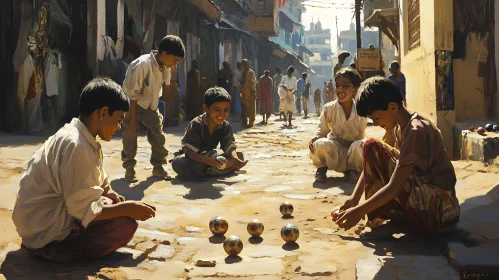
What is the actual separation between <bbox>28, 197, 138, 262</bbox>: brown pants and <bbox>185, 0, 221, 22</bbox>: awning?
13.1 m

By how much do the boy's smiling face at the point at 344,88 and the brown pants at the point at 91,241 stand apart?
332cm

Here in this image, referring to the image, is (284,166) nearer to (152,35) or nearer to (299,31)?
(152,35)

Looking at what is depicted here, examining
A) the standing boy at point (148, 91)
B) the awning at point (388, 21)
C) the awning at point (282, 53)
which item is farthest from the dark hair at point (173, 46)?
the awning at point (282, 53)

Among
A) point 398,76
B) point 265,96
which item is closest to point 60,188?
point 398,76

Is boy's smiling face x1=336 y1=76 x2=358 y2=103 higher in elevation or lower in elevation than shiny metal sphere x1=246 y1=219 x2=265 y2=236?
higher

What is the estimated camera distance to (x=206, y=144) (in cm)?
684

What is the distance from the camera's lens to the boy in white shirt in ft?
20.8

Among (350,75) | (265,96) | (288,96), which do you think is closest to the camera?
(350,75)

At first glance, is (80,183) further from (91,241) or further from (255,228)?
(255,228)

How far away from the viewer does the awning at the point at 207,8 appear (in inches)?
641

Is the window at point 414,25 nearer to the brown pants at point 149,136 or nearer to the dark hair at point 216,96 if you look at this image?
the dark hair at point 216,96

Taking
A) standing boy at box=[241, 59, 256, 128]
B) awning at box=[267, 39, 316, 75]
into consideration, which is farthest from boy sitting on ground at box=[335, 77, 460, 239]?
awning at box=[267, 39, 316, 75]

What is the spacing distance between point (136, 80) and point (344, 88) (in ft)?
7.63

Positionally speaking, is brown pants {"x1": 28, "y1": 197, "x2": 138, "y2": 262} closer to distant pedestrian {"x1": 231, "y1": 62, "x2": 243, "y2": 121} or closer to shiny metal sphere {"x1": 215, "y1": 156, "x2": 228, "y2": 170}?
shiny metal sphere {"x1": 215, "y1": 156, "x2": 228, "y2": 170}
